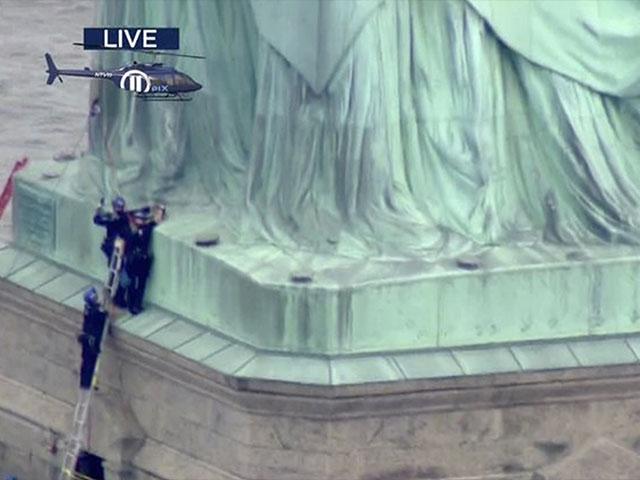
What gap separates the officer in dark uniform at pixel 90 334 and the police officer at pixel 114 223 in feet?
0.91

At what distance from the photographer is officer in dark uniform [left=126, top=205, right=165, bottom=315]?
99.1ft

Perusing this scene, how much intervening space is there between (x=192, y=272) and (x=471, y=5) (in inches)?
87.8

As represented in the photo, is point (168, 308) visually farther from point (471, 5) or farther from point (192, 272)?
point (471, 5)

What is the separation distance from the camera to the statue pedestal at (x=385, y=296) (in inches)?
1144

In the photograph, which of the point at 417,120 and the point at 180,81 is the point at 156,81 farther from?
the point at 417,120

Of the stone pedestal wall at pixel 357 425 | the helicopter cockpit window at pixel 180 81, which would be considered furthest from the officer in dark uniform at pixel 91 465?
the helicopter cockpit window at pixel 180 81

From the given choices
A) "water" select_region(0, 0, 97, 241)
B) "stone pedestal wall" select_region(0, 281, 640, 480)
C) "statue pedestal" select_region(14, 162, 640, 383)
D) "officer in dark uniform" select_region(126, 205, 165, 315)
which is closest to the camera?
"statue pedestal" select_region(14, 162, 640, 383)

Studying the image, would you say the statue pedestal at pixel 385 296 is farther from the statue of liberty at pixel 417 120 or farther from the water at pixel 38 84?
the water at pixel 38 84

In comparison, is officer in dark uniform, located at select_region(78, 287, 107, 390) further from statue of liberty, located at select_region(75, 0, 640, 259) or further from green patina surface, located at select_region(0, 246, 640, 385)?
statue of liberty, located at select_region(75, 0, 640, 259)

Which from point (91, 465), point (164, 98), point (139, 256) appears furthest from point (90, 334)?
point (164, 98)

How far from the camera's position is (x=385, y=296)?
95.5 ft

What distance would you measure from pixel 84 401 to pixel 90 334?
43cm

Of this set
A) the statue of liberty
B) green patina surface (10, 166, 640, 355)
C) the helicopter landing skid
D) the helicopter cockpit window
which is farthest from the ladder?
the helicopter cockpit window

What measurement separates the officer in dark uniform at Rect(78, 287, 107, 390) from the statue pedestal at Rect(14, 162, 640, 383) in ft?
1.21
